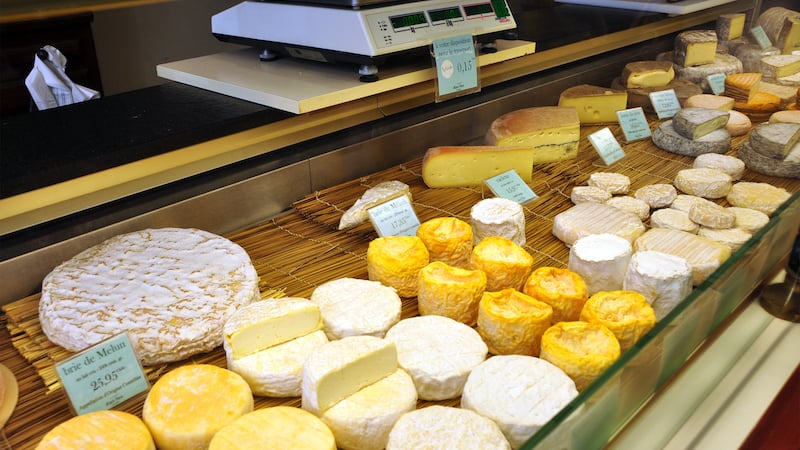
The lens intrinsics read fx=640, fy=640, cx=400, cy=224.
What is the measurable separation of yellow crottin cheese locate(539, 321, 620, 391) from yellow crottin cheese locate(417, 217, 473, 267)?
412 mm

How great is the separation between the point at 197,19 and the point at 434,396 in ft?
7.71

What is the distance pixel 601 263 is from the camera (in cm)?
155

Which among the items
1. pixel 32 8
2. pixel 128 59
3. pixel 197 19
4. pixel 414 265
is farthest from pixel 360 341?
pixel 128 59

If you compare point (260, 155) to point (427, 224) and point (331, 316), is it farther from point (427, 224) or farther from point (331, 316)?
point (331, 316)

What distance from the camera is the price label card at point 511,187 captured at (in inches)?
82.0

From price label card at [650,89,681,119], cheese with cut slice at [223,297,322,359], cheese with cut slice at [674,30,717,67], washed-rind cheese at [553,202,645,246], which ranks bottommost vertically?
washed-rind cheese at [553,202,645,246]

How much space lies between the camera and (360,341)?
123cm

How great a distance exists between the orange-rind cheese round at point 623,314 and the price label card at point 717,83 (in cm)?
195

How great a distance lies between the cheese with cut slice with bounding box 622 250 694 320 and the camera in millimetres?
1453

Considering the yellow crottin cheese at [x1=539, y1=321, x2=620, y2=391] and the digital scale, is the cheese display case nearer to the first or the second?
the yellow crottin cheese at [x1=539, y1=321, x2=620, y2=391]

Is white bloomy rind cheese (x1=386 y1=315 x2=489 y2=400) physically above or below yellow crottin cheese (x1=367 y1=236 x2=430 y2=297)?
below

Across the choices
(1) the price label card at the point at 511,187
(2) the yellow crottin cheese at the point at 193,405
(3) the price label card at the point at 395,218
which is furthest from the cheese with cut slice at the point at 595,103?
(2) the yellow crottin cheese at the point at 193,405

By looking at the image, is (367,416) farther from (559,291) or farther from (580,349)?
(559,291)

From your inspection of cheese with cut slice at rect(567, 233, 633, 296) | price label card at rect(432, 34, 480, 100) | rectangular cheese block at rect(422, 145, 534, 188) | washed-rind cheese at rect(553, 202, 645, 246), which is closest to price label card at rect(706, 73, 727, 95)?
rectangular cheese block at rect(422, 145, 534, 188)
